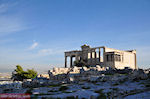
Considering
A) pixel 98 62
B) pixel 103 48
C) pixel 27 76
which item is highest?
pixel 103 48

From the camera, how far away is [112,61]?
237ft

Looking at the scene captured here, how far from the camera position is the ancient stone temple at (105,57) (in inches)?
2867

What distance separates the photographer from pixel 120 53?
74812mm

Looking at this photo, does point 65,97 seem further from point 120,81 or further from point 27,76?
point 27,76

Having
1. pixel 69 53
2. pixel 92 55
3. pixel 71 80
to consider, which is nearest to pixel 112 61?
pixel 92 55

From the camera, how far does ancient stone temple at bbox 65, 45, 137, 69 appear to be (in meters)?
72.8

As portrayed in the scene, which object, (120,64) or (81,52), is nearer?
(120,64)

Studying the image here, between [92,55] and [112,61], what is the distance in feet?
40.0

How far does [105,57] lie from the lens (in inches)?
2899

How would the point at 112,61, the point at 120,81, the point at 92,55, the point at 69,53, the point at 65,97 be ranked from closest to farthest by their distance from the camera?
Answer: the point at 65,97 < the point at 120,81 < the point at 112,61 < the point at 92,55 < the point at 69,53

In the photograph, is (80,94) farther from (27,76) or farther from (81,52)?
(81,52)

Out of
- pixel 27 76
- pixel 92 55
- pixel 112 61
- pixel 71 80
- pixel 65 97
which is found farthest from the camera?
pixel 92 55

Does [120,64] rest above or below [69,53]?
below

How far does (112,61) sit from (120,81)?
40758 mm
